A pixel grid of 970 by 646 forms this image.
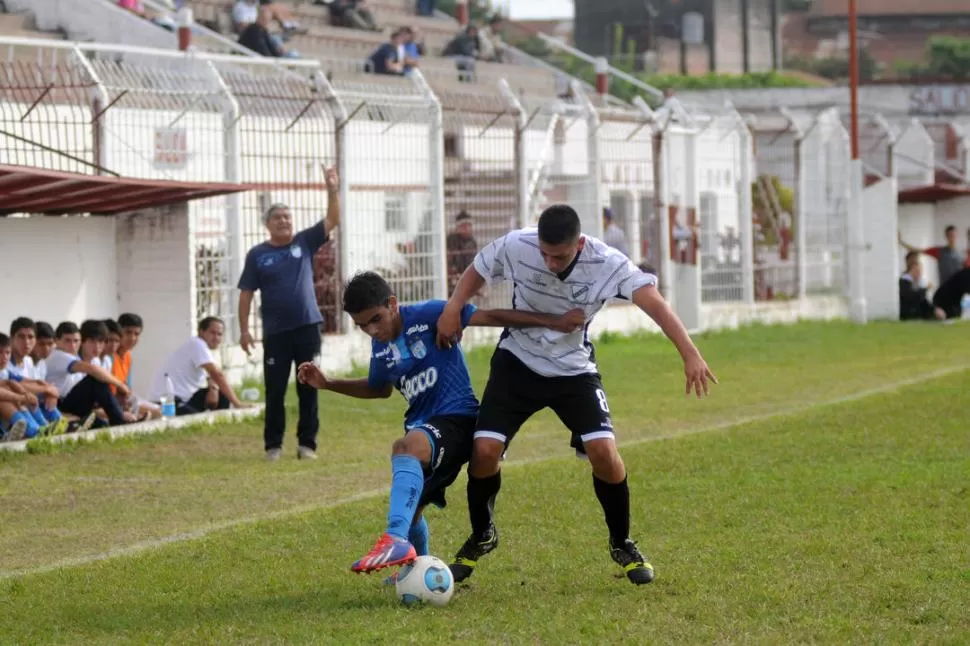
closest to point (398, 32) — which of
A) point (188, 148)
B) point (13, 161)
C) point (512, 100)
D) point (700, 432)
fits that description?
point (512, 100)

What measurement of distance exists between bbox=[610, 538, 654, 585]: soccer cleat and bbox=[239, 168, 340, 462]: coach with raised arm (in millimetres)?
5762

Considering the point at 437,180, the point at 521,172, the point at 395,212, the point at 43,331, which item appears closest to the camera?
the point at 43,331

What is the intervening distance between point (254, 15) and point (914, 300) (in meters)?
12.7

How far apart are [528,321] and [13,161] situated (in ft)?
30.2

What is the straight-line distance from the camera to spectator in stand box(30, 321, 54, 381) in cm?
1376

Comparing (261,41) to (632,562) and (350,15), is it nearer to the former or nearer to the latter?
(350,15)

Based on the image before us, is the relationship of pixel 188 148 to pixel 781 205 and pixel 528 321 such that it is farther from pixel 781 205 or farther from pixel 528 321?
pixel 781 205

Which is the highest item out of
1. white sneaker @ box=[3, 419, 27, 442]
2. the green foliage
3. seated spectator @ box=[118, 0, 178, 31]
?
the green foliage

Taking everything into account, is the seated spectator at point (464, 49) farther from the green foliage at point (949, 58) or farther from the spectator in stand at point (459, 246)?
Answer: the green foliage at point (949, 58)

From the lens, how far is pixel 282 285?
1308 cm

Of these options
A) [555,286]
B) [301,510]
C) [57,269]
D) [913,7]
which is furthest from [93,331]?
[913,7]

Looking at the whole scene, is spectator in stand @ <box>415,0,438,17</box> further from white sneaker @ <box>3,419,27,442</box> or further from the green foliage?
the green foliage

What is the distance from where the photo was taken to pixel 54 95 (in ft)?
52.1

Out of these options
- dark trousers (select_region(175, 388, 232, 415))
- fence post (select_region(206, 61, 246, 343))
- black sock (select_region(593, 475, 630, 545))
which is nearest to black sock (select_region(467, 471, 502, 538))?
black sock (select_region(593, 475, 630, 545))
